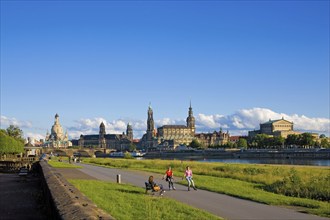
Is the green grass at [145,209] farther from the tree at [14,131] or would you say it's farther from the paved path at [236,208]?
the tree at [14,131]

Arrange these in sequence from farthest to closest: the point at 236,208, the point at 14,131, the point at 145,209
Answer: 1. the point at 14,131
2. the point at 236,208
3. the point at 145,209

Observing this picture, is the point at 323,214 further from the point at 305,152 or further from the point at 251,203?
the point at 305,152

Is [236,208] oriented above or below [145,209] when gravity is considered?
below

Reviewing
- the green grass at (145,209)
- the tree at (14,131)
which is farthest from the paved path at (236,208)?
the tree at (14,131)

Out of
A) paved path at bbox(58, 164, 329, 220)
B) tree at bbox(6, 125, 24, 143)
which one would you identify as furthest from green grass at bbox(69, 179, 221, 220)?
tree at bbox(6, 125, 24, 143)

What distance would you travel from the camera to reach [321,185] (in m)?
29.9

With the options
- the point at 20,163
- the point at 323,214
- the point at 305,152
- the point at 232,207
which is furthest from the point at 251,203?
the point at 305,152

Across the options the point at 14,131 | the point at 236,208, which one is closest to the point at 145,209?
the point at 236,208

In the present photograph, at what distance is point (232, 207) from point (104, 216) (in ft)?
43.6

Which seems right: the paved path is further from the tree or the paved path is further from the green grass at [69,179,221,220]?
the tree

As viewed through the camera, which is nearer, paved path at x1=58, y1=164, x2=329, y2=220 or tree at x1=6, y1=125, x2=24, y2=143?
paved path at x1=58, y1=164, x2=329, y2=220

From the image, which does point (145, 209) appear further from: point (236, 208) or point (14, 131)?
point (14, 131)

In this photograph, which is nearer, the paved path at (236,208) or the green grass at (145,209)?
the green grass at (145,209)

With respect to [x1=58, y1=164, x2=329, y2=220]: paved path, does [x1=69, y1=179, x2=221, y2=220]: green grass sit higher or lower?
higher
